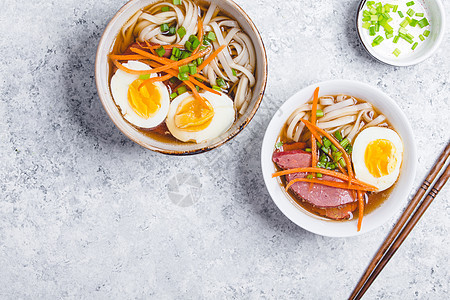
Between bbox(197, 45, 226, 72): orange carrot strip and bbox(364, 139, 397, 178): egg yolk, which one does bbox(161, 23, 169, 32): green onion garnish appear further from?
bbox(364, 139, 397, 178): egg yolk

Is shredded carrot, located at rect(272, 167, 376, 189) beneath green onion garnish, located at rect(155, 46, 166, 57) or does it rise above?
beneath

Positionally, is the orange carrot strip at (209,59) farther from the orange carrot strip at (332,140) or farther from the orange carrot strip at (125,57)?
the orange carrot strip at (332,140)

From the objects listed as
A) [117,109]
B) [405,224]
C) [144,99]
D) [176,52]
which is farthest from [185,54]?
[405,224]

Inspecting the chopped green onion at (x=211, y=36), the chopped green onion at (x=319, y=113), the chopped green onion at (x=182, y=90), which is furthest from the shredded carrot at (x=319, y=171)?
the chopped green onion at (x=211, y=36)

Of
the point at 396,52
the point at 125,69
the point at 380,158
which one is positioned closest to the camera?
the point at 125,69

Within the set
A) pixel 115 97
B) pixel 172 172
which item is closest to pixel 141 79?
pixel 115 97

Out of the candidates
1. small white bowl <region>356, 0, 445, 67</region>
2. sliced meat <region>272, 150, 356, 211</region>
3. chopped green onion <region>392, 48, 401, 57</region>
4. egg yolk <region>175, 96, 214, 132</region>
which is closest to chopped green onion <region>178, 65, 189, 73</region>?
egg yolk <region>175, 96, 214, 132</region>

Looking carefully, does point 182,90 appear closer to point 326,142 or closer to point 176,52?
point 176,52
